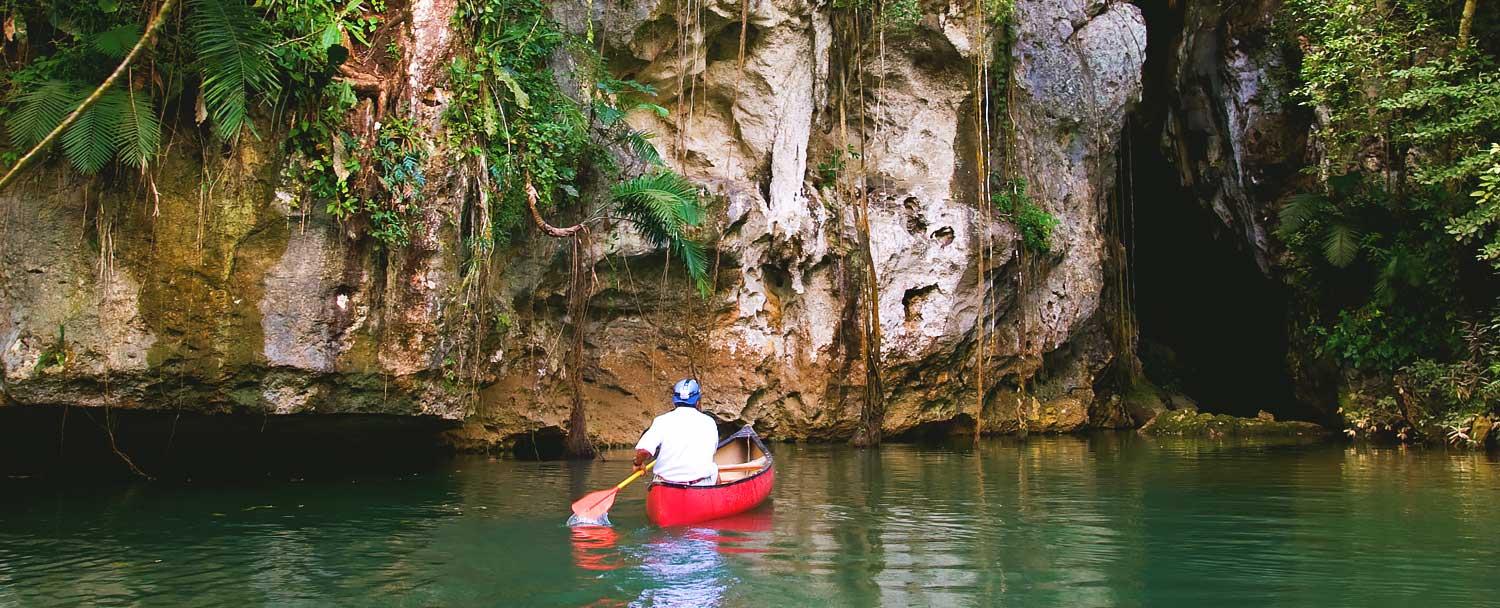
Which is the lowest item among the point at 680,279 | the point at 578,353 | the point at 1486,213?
the point at 578,353

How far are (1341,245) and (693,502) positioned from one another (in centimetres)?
1292

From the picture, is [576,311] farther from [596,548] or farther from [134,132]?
[596,548]

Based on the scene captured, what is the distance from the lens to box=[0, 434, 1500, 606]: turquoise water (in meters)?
5.82

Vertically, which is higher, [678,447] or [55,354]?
[55,354]

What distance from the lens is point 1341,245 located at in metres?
16.7

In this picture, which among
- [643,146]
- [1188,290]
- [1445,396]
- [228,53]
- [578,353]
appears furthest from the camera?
[1188,290]

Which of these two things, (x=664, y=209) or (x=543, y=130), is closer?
(x=543, y=130)

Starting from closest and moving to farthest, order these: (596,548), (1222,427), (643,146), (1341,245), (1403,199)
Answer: (596,548)
(643,146)
(1403,199)
(1341,245)
(1222,427)

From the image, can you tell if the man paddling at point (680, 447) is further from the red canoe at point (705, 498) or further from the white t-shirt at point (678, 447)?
the red canoe at point (705, 498)

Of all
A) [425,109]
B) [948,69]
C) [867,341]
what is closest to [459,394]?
[425,109]

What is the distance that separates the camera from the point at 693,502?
8.41 m

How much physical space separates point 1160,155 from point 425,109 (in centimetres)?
1867

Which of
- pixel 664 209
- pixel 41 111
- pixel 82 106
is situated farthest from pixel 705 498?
pixel 41 111

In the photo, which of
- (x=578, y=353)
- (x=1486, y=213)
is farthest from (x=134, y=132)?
(x=1486, y=213)
